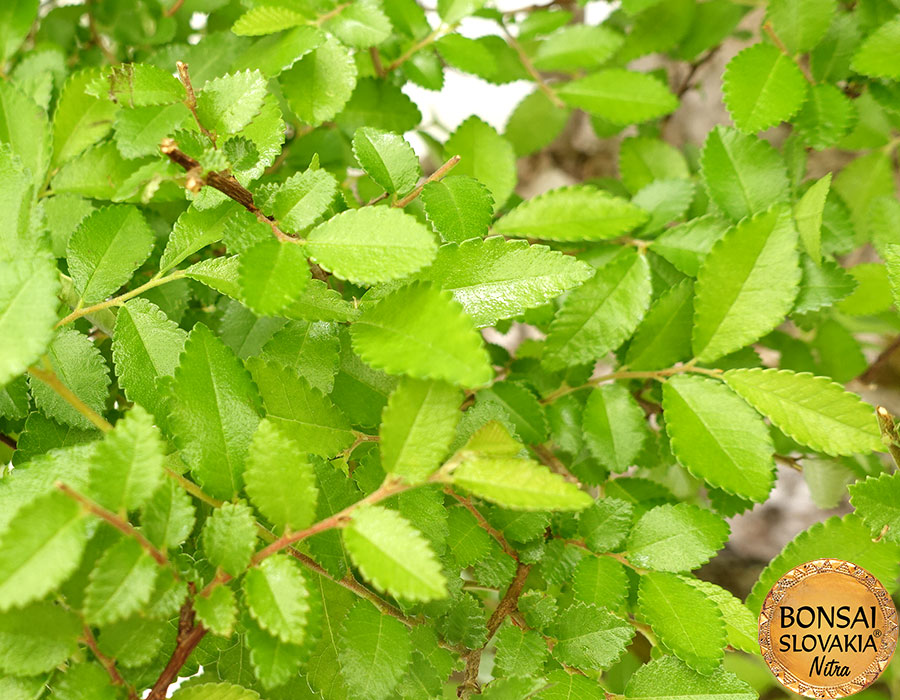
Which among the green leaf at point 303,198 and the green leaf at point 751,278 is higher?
the green leaf at point 303,198

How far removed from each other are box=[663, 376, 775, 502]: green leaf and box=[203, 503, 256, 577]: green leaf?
0.39 metres

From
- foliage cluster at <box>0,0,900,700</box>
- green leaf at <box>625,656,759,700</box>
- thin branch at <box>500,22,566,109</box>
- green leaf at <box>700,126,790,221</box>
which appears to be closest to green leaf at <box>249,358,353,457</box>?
foliage cluster at <box>0,0,900,700</box>

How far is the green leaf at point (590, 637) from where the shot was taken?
2.03 feet

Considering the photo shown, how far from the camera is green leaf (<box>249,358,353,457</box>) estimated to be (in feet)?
2.02

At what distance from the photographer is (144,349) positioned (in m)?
0.63

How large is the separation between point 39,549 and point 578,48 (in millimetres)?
895

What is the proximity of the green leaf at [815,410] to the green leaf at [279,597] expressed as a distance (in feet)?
1.47

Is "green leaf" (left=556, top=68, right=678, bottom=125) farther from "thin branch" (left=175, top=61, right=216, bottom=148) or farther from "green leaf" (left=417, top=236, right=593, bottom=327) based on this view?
"thin branch" (left=175, top=61, right=216, bottom=148)

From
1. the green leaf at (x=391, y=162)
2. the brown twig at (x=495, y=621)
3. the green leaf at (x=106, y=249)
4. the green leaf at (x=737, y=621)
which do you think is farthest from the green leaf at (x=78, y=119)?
the green leaf at (x=737, y=621)

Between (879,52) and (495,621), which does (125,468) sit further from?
(879,52)

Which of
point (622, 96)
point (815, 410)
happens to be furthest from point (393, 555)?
point (622, 96)

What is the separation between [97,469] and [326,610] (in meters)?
0.26

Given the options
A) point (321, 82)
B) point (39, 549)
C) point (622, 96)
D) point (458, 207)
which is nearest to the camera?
point (39, 549)

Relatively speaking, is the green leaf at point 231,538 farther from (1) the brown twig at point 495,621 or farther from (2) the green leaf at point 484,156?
(2) the green leaf at point 484,156
